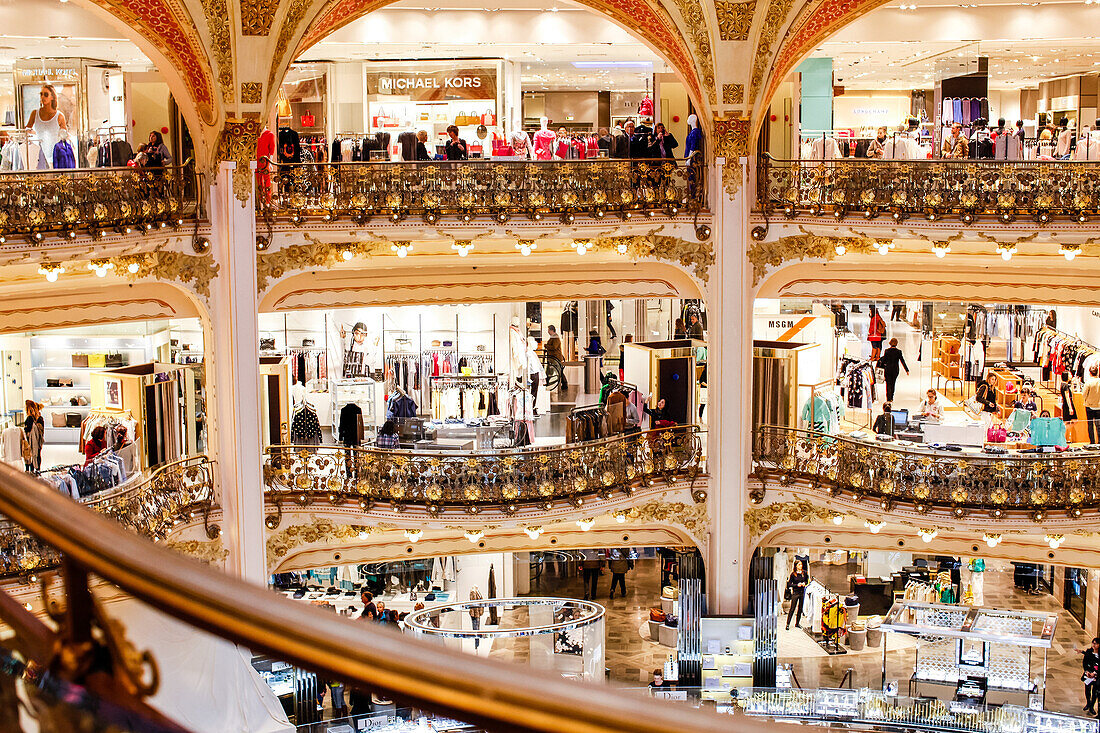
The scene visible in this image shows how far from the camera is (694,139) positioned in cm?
1870

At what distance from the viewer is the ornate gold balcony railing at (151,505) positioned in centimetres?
1344

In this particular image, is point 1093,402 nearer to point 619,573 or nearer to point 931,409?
point 931,409

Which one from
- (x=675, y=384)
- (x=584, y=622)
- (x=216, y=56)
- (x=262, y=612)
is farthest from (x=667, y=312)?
(x=262, y=612)

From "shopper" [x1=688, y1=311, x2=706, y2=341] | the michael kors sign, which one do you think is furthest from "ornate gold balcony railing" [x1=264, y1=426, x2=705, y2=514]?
the michael kors sign

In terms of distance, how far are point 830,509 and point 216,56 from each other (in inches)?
441

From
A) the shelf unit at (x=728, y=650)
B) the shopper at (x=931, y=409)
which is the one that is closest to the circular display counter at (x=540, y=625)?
the shelf unit at (x=728, y=650)

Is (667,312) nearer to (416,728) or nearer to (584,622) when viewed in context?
(584,622)

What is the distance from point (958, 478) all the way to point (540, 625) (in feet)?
21.6

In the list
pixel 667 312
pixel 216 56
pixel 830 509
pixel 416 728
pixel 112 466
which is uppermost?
pixel 216 56

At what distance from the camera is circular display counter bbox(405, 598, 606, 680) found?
58.0ft

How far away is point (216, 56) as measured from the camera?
1623 centimetres

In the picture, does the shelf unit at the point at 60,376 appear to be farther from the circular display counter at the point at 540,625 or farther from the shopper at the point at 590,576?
the shopper at the point at 590,576

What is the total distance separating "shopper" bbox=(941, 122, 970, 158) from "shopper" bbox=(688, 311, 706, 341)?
558 centimetres

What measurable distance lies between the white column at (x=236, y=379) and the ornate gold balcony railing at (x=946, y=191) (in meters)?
7.64
